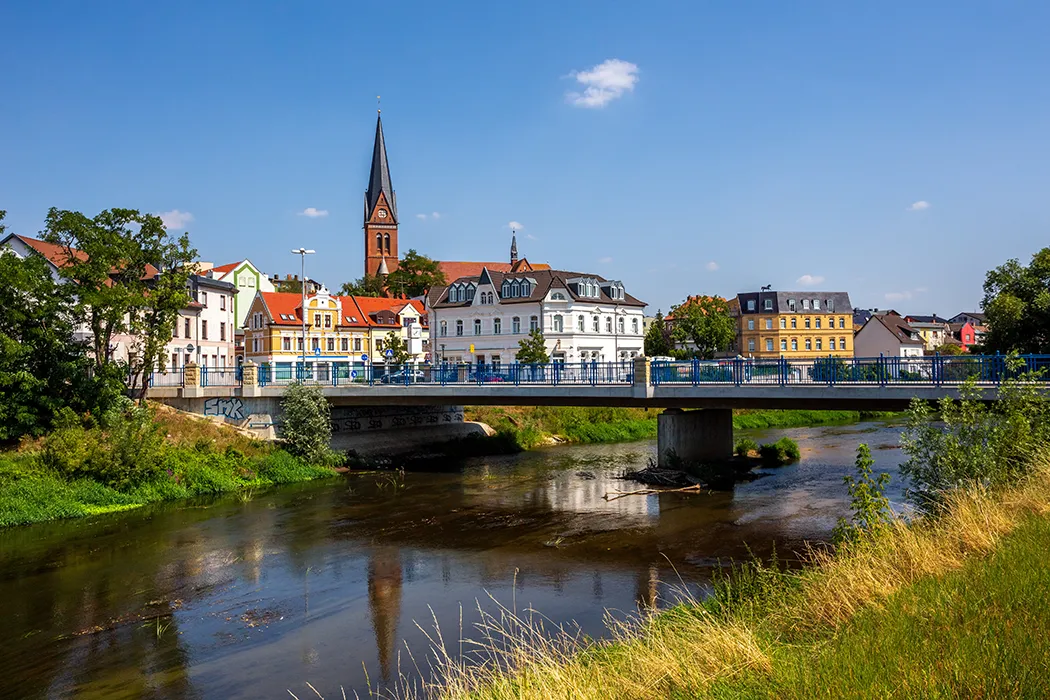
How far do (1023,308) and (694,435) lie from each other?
1461cm

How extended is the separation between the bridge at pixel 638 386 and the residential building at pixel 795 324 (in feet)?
201

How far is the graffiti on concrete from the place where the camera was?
3934 centimetres

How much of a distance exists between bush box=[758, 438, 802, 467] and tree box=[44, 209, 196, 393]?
2831 cm

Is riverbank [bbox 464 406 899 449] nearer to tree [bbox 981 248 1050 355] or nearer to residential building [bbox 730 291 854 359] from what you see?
tree [bbox 981 248 1050 355]

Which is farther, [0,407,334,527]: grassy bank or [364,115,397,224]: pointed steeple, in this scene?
[364,115,397,224]: pointed steeple

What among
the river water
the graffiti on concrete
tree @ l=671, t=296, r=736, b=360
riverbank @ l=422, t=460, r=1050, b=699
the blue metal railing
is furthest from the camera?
tree @ l=671, t=296, r=736, b=360

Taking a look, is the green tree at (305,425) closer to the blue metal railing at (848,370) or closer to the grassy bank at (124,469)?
the grassy bank at (124,469)

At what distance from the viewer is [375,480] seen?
35688 mm

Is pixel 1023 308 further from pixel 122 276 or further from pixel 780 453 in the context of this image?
pixel 122 276

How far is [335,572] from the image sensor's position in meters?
20.3

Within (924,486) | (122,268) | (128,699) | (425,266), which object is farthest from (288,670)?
(425,266)

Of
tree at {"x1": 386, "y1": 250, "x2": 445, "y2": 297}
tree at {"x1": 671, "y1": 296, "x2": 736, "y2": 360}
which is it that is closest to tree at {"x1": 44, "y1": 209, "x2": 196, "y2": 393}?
tree at {"x1": 671, "y1": 296, "x2": 736, "y2": 360}

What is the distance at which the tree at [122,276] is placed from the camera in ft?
106

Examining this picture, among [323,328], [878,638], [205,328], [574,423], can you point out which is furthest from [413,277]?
[878,638]
